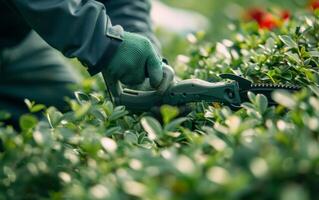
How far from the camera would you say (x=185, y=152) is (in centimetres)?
165

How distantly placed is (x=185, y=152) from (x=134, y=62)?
989 mm

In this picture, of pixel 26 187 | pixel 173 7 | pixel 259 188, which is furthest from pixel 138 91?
pixel 173 7

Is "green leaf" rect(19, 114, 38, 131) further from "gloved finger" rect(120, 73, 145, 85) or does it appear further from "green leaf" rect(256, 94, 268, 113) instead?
"gloved finger" rect(120, 73, 145, 85)

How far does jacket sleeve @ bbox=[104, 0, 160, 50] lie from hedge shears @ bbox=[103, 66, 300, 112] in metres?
0.71

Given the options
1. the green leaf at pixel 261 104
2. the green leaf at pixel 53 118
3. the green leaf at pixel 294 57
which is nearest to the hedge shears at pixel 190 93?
the green leaf at pixel 294 57

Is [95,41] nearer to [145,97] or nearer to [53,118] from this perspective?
[145,97]

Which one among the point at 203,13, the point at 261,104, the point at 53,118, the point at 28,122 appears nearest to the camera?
the point at 28,122

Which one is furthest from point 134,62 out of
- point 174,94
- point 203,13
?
point 203,13

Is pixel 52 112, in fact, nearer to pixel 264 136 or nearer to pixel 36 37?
pixel 264 136

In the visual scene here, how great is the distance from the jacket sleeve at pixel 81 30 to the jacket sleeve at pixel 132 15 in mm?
701

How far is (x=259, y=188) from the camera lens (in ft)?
4.53

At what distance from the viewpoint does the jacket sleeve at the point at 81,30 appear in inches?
101

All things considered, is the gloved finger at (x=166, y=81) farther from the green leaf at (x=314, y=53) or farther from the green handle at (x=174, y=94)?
the green leaf at (x=314, y=53)

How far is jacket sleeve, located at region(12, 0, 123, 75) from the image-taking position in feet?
8.38
